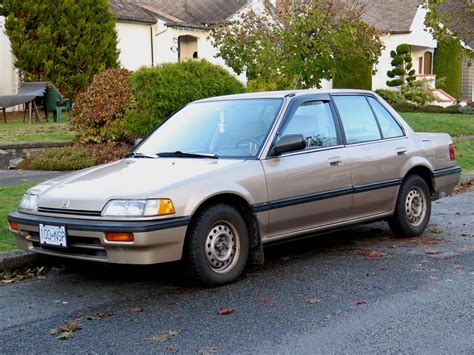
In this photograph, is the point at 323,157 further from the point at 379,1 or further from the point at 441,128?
the point at 379,1

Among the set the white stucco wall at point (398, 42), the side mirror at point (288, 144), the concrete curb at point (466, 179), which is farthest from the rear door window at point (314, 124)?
the white stucco wall at point (398, 42)

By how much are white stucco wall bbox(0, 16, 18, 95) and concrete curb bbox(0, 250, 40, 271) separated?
1774 centimetres

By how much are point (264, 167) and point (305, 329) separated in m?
1.86

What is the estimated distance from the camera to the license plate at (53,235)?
5.79 m

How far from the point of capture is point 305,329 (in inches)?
193

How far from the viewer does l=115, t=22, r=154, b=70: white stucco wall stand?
91.5 ft

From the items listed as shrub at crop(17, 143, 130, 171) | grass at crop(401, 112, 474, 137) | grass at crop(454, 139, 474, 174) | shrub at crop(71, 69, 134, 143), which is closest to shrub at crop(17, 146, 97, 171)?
shrub at crop(17, 143, 130, 171)

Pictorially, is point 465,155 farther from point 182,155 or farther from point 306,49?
point 182,155

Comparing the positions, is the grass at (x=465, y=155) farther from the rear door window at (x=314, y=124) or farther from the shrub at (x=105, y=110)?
the rear door window at (x=314, y=124)

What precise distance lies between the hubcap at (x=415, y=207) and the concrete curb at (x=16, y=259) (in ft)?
12.4

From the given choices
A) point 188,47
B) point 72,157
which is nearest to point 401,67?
point 188,47

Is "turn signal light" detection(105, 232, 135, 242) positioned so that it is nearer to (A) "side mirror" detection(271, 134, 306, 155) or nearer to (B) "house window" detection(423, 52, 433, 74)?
(A) "side mirror" detection(271, 134, 306, 155)

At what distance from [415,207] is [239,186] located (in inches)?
105

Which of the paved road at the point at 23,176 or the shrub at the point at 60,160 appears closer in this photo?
the paved road at the point at 23,176
